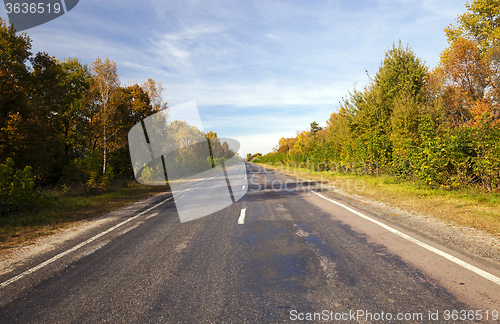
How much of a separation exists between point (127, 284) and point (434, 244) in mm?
5403

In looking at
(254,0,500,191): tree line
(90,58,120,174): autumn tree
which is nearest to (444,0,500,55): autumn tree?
(254,0,500,191): tree line

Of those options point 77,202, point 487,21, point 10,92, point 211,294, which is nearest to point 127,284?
point 211,294

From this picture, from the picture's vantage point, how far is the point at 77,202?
38.1ft

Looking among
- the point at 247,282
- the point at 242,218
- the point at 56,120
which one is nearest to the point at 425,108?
the point at 242,218

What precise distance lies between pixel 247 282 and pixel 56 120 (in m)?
22.2

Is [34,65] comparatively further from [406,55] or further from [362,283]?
[406,55]

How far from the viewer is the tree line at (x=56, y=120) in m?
11.4

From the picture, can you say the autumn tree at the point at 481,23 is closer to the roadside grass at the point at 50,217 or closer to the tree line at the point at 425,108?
the tree line at the point at 425,108

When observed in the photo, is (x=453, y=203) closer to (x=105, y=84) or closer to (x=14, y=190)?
(x=14, y=190)

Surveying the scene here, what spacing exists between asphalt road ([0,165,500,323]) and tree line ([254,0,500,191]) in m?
6.96

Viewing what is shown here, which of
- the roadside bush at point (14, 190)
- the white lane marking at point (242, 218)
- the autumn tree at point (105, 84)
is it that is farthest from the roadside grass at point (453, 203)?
the autumn tree at point (105, 84)

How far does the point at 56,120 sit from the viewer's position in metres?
19.3

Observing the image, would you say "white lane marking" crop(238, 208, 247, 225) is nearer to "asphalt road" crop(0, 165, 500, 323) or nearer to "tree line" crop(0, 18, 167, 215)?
→ "asphalt road" crop(0, 165, 500, 323)

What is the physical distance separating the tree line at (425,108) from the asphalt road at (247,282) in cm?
696
